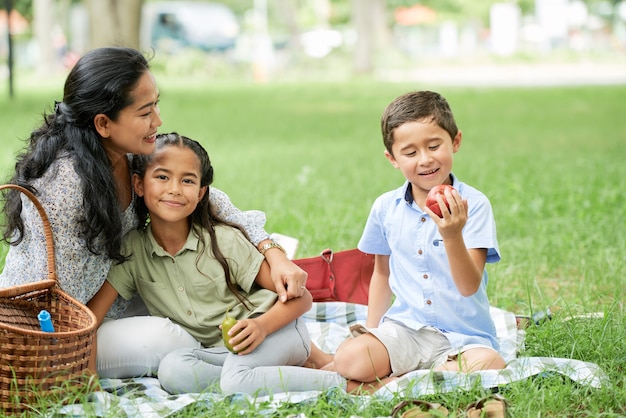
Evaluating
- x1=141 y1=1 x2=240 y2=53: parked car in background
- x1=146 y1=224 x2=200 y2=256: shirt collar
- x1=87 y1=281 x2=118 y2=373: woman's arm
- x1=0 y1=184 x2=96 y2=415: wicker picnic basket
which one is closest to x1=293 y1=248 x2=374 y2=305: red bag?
x1=146 y1=224 x2=200 y2=256: shirt collar

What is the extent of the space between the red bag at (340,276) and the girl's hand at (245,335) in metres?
0.86

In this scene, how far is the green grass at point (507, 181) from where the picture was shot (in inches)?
141

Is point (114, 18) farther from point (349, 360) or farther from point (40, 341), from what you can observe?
point (40, 341)

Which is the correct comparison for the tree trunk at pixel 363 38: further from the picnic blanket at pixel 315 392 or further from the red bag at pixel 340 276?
the picnic blanket at pixel 315 392

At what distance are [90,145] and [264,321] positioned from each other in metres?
0.89

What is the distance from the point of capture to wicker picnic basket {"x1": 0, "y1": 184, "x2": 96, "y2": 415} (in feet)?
9.72

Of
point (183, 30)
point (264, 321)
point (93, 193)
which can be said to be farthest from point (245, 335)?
point (183, 30)

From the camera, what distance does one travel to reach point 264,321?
345 centimetres

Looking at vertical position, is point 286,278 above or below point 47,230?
below

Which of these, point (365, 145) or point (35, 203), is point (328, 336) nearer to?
point (35, 203)

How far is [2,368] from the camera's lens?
2973 millimetres

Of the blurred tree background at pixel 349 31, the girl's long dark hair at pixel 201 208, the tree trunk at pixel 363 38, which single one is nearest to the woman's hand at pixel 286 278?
the girl's long dark hair at pixel 201 208

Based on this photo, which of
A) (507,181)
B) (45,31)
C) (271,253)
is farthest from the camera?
(45,31)

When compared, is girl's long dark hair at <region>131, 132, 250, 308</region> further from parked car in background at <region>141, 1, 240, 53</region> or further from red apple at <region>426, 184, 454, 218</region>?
parked car in background at <region>141, 1, 240, 53</region>
